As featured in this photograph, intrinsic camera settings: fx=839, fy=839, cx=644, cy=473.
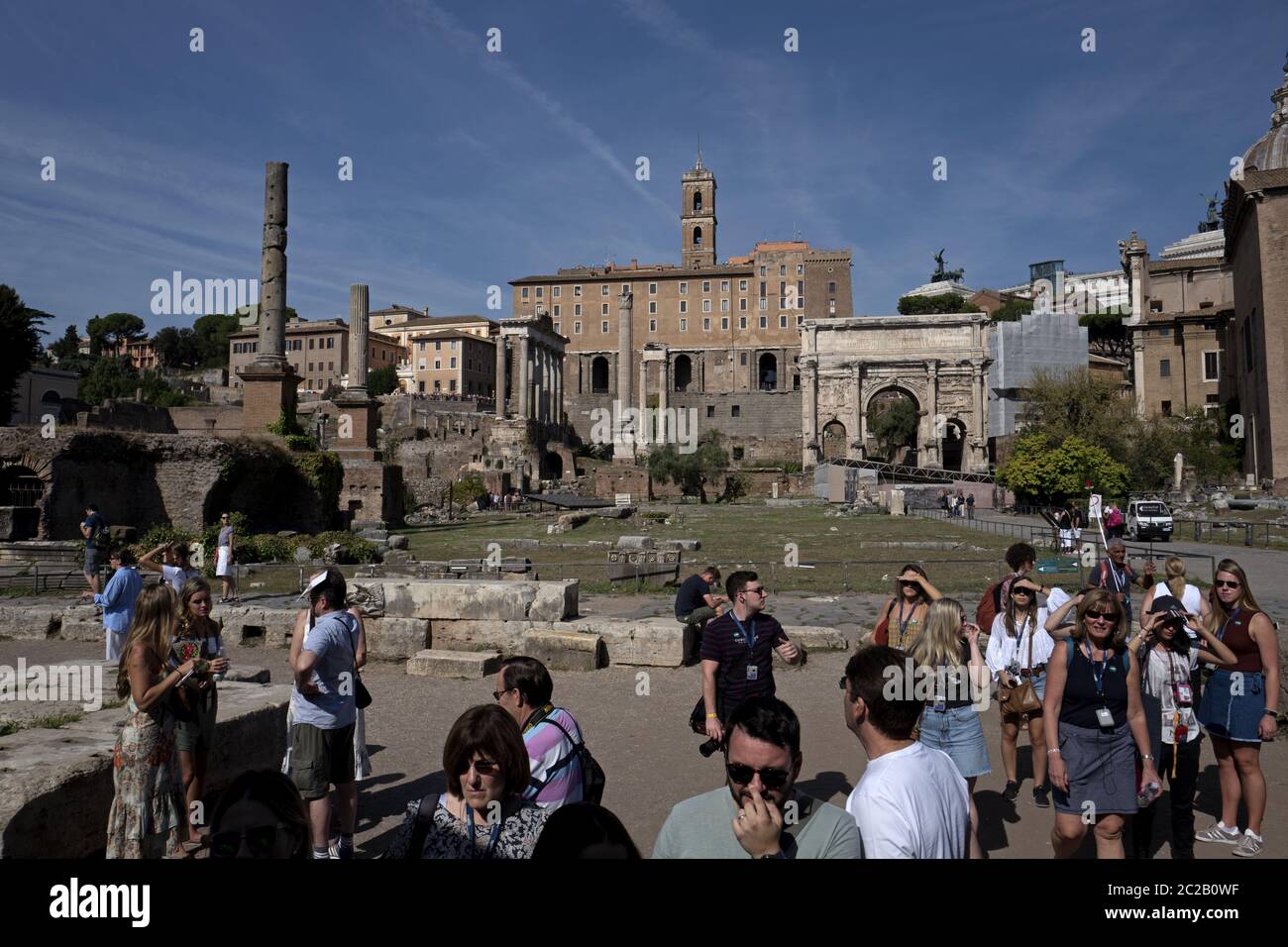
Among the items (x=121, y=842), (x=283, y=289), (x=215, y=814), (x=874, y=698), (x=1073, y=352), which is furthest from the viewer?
(x=1073, y=352)

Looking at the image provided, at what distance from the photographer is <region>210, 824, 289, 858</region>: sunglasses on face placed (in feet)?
7.79

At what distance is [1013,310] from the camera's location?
95125 millimetres

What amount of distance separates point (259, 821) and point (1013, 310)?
341 ft

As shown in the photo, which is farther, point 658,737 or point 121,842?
point 658,737

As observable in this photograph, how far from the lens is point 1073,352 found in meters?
63.9

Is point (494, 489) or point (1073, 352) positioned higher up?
point (1073, 352)

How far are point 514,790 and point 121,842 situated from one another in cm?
242

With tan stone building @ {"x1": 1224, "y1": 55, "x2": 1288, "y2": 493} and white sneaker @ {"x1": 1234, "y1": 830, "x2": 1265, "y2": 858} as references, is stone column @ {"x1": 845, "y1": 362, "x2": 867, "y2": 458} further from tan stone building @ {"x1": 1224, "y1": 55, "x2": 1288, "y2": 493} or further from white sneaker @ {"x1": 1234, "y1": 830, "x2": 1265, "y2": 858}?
white sneaker @ {"x1": 1234, "y1": 830, "x2": 1265, "y2": 858}

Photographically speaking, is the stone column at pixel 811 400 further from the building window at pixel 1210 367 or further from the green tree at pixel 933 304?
the green tree at pixel 933 304

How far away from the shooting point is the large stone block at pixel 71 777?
13.0ft

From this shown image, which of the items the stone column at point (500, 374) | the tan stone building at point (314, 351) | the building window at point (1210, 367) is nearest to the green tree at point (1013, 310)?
the building window at point (1210, 367)

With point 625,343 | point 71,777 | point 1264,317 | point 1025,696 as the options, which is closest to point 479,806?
point 71,777
